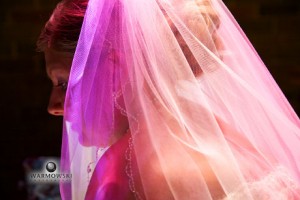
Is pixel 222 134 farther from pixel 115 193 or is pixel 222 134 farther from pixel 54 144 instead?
pixel 54 144

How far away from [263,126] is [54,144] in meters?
1.28

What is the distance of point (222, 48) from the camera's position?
0.97 m

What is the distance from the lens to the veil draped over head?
84 centimetres

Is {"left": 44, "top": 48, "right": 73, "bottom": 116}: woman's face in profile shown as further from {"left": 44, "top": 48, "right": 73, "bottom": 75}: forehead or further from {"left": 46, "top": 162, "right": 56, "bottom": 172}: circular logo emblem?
{"left": 46, "top": 162, "right": 56, "bottom": 172}: circular logo emblem

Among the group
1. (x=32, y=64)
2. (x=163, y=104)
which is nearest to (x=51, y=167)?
(x=32, y=64)

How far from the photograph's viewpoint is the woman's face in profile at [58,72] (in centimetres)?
95

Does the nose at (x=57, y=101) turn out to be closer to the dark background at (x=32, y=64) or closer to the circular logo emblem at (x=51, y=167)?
the circular logo emblem at (x=51, y=167)

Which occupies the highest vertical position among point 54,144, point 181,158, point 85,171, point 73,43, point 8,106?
point 73,43

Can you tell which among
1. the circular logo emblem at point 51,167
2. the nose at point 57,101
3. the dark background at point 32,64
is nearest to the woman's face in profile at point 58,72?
the nose at point 57,101

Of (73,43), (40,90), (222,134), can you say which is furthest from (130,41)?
(40,90)

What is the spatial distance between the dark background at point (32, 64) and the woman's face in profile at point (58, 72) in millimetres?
1143

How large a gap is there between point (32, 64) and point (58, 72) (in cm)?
119

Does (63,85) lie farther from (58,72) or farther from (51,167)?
(51,167)

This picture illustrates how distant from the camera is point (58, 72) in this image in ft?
3.13
